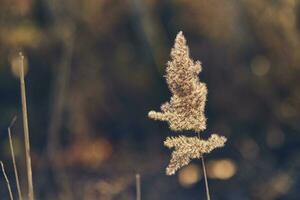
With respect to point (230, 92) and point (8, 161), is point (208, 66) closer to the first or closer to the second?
point (230, 92)

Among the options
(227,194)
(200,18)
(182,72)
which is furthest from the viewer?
(200,18)

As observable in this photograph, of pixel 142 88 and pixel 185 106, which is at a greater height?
pixel 142 88

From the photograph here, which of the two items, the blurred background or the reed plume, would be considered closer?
the reed plume

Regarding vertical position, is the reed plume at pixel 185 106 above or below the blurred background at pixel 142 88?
below

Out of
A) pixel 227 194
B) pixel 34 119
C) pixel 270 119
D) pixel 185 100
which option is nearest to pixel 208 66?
pixel 270 119

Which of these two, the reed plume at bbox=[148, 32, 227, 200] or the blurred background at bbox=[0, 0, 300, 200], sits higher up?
the blurred background at bbox=[0, 0, 300, 200]

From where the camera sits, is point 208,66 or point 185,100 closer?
point 185,100

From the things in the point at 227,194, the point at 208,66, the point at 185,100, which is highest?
the point at 208,66

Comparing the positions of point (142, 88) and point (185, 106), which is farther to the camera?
point (142, 88)
